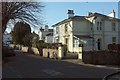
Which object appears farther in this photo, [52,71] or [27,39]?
[27,39]

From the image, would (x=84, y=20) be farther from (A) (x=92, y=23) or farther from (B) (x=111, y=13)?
(B) (x=111, y=13)

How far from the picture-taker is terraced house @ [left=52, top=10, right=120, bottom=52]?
53188 mm

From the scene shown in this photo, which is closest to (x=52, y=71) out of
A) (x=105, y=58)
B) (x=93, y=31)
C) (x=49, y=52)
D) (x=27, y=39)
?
(x=105, y=58)

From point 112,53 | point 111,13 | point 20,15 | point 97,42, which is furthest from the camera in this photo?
point 111,13

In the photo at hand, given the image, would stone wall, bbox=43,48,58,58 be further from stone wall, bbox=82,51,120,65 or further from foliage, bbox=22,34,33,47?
foliage, bbox=22,34,33,47

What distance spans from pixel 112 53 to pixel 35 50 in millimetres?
27559

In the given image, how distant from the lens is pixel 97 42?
177 feet

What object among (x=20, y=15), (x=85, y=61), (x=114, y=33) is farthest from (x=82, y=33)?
(x=85, y=61)

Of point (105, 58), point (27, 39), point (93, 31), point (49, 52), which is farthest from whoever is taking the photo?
point (27, 39)

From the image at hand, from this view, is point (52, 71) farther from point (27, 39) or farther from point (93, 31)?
point (27, 39)

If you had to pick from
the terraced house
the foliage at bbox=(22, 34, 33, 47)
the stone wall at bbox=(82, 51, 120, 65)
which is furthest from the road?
the foliage at bbox=(22, 34, 33, 47)

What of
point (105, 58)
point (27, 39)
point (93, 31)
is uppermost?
point (93, 31)

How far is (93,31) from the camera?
176ft

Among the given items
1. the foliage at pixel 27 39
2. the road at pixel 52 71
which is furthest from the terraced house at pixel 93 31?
the road at pixel 52 71
